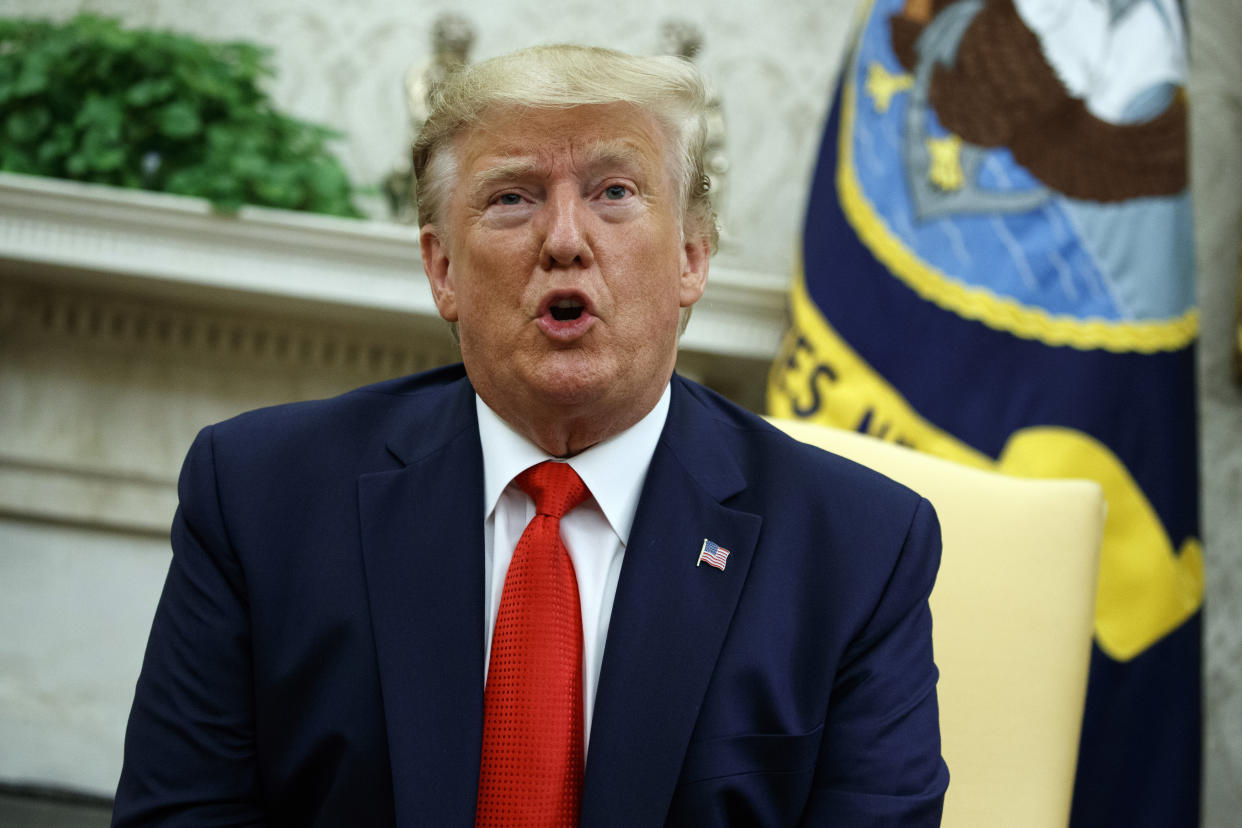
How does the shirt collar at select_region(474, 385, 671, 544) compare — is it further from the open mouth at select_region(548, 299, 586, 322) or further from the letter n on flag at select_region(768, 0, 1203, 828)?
the letter n on flag at select_region(768, 0, 1203, 828)

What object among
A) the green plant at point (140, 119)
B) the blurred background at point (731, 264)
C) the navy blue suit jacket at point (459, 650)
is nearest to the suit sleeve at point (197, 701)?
the navy blue suit jacket at point (459, 650)

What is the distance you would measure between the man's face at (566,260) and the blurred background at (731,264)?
1270mm

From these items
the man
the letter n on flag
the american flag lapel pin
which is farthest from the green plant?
the american flag lapel pin

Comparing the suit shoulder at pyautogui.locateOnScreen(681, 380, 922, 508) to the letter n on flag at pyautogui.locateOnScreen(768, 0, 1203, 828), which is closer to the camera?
the suit shoulder at pyautogui.locateOnScreen(681, 380, 922, 508)

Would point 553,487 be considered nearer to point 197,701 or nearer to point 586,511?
point 586,511

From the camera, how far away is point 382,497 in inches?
43.7

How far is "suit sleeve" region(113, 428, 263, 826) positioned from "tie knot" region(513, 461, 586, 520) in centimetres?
31

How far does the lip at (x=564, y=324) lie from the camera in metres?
1.05

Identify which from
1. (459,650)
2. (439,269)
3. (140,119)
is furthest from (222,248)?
(459,650)

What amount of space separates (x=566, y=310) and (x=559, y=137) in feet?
0.57

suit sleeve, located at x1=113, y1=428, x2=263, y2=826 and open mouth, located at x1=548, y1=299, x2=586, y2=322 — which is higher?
open mouth, located at x1=548, y1=299, x2=586, y2=322

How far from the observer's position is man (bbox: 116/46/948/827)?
3.31ft

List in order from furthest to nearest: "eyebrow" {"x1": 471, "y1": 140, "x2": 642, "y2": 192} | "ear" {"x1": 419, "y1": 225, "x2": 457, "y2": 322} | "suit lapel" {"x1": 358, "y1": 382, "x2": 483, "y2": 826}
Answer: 1. "ear" {"x1": 419, "y1": 225, "x2": 457, "y2": 322}
2. "eyebrow" {"x1": 471, "y1": 140, "x2": 642, "y2": 192}
3. "suit lapel" {"x1": 358, "y1": 382, "x2": 483, "y2": 826}

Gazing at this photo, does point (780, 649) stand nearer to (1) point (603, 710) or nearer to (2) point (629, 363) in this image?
(1) point (603, 710)
